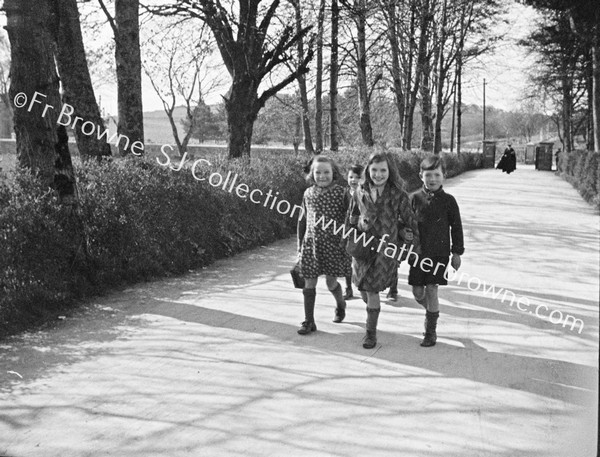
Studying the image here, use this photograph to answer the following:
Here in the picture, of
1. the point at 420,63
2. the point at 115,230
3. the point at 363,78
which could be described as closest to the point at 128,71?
the point at 115,230

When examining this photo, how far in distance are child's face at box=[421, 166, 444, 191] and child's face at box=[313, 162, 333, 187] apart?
837mm

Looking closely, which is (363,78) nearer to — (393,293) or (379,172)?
(393,293)

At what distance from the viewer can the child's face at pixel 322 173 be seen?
5.71 m

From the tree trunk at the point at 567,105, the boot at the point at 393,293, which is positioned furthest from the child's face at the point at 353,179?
the tree trunk at the point at 567,105

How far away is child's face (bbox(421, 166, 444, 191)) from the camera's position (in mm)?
5398

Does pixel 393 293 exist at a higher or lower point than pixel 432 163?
lower

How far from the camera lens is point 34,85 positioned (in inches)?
257

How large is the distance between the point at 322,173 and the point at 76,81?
676 centimetres

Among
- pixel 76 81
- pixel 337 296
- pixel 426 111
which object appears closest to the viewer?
pixel 337 296

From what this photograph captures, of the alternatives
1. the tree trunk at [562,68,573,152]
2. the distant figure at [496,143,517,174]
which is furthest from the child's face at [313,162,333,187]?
the distant figure at [496,143,517,174]

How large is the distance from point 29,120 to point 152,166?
234 centimetres

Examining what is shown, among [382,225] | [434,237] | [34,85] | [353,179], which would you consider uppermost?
[34,85]

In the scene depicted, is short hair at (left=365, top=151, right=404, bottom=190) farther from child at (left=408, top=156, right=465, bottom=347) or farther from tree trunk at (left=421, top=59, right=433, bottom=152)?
tree trunk at (left=421, top=59, right=433, bottom=152)

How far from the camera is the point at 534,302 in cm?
676
